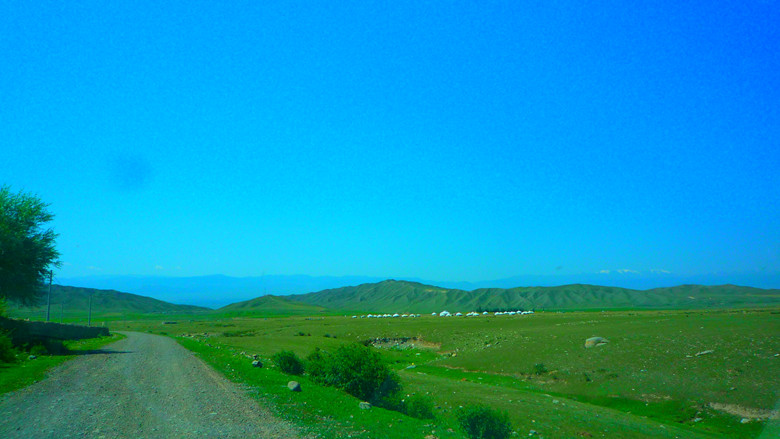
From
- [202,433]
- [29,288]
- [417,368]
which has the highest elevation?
[29,288]

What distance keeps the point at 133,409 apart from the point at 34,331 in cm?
2577

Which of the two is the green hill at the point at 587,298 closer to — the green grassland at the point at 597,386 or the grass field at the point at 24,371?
the green grassland at the point at 597,386

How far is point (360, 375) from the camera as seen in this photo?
19.1 meters

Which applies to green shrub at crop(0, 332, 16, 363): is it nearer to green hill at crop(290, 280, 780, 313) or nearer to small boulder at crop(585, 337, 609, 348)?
small boulder at crop(585, 337, 609, 348)

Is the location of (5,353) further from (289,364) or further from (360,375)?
(360,375)

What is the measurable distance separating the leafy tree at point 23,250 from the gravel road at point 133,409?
1489cm

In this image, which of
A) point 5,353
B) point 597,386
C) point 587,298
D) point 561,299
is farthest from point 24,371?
point 587,298

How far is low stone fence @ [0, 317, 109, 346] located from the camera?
28234mm

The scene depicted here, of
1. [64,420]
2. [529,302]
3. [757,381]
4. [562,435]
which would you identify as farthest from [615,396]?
[529,302]

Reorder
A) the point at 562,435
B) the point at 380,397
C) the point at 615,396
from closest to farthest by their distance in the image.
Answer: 1. the point at 562,435
2. the point at 380,397
3. the point at 615,396

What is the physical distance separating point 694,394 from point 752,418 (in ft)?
11.3

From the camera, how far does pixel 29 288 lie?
32.2 meters

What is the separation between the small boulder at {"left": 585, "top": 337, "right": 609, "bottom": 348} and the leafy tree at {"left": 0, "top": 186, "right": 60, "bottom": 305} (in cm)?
4065

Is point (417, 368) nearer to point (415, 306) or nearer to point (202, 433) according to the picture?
point (202, 433)
